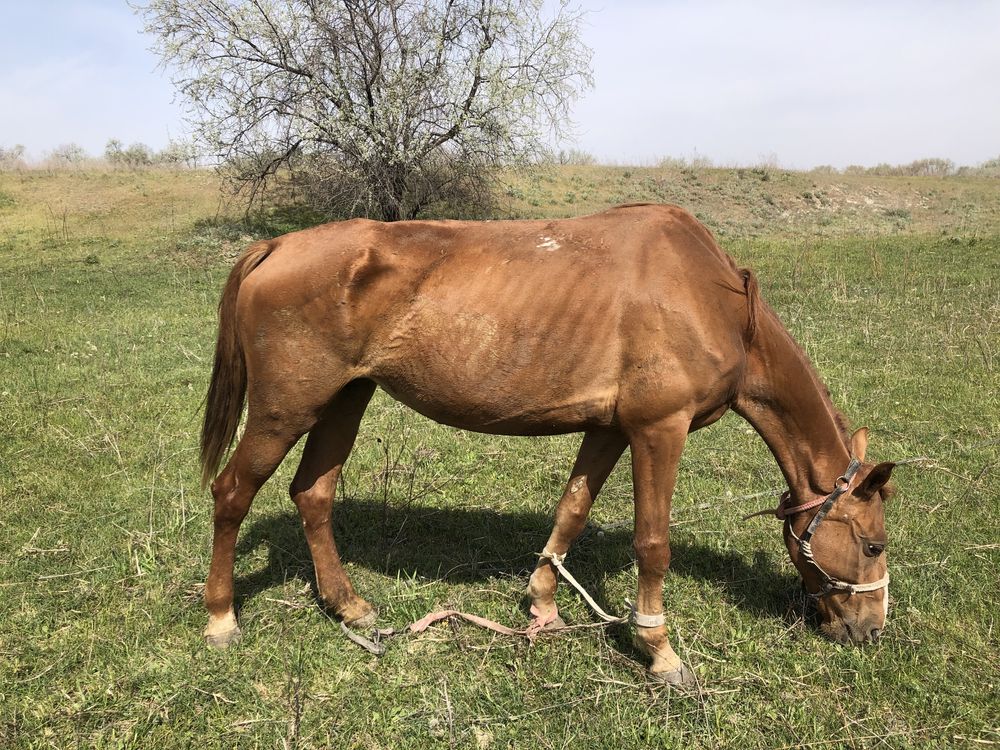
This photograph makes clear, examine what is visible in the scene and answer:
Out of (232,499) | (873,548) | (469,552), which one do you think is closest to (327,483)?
(232,499)

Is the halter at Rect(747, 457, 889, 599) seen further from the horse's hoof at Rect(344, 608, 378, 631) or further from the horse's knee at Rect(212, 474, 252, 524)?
the horse's knee at Rect(212, 474, 252, 524)

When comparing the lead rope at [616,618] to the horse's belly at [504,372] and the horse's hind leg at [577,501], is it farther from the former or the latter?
the horse's belly at [504,372]

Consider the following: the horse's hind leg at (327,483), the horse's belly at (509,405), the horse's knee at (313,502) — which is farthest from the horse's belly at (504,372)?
the horse's knee at (313,502)

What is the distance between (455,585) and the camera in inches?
171

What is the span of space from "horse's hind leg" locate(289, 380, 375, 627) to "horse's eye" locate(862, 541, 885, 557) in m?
2.88

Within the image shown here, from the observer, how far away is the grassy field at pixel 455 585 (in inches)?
126

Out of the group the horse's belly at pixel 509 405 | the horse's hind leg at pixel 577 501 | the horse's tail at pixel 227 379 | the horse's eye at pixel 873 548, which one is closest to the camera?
the horse's belly at pixel 509 405

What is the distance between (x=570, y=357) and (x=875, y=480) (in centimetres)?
179

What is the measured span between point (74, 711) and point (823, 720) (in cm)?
367

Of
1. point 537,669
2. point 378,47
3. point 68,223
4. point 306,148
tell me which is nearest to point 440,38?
point 378,47

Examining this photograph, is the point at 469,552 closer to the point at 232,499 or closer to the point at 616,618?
the point at 616,618

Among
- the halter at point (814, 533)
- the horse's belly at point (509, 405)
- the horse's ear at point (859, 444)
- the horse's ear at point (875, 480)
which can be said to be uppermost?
the horse's belly at point (509, 405)

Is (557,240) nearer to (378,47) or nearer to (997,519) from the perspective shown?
(997,519)

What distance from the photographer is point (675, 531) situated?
5.04m
